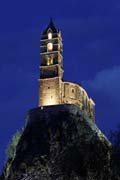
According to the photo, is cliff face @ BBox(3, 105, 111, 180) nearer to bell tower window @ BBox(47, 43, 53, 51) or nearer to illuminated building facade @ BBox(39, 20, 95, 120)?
illuminated building facade @ BBox(39, 20, 95, 120)

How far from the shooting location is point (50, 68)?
141500 mm

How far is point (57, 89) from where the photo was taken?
13725 cm

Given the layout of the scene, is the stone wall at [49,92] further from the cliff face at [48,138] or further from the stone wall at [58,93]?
the cliff face at [48,138]

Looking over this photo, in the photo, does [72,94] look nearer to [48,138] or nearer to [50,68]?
[50,68]

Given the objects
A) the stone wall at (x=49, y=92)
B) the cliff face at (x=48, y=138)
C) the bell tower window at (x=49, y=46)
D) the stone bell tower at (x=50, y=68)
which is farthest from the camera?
the bell tower window at (x=49, y=46)

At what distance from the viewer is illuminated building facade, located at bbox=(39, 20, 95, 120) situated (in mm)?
137488

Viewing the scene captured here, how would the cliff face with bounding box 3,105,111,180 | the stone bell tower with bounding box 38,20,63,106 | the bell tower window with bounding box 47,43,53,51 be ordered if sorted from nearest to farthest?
the cliff face with bounding box 3,105,111,180
the stone bell tower with bounding box 38,20,63,106
the bell tower window with bounding box 47,43,53,51

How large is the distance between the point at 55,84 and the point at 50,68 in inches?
208

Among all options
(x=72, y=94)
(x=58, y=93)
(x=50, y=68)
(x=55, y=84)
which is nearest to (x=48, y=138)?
(x=58, y=93)

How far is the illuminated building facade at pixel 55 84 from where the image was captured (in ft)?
451

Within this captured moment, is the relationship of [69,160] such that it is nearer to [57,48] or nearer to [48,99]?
[48,99]

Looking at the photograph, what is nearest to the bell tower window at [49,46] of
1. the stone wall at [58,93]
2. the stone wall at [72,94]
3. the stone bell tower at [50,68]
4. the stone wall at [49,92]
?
the stone bell tower at [50,68]

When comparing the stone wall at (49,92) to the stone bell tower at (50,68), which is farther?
the stone bell tower at (50,68)

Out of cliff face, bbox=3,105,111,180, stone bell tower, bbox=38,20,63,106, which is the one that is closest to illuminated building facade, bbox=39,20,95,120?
stone bell tower, bbox=38,20,63,106
